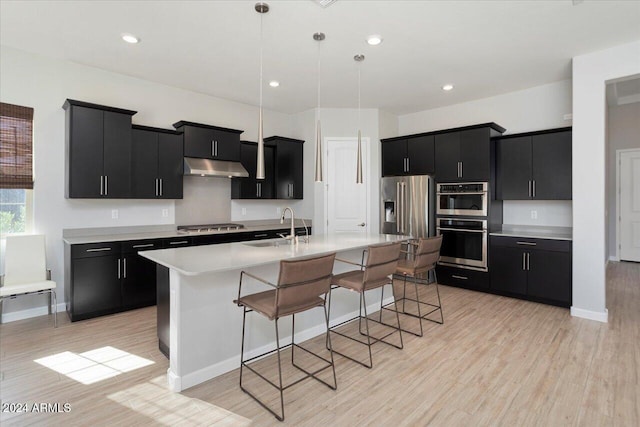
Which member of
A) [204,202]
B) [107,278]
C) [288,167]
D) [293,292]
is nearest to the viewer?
[293,292]

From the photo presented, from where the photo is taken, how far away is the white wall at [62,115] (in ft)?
11.9

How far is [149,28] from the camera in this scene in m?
3.09

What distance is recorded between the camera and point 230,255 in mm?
2588

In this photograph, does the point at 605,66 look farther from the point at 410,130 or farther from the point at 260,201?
the point at 260,201

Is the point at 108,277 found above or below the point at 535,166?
below

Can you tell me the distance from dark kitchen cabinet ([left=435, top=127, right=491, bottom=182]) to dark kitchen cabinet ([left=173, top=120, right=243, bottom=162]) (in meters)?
3.17

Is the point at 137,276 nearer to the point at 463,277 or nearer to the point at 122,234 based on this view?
the point at 122,234

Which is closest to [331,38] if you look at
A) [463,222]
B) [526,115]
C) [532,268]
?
[463,222]

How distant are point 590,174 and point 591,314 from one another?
5.14 feet

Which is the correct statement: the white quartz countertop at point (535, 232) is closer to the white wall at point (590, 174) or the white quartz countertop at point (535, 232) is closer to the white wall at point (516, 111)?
the white wall at point (590, 174)

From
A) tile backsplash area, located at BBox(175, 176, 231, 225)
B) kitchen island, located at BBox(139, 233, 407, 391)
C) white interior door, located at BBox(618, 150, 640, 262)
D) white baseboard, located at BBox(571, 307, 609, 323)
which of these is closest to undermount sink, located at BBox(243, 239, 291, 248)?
kitchen island, located at BBox(139, 233, 407, 391)

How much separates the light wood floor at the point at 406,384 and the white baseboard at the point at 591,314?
126mm

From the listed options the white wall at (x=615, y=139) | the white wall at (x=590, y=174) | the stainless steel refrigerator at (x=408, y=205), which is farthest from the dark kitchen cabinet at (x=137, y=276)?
the white wall at (x=615, y=139)

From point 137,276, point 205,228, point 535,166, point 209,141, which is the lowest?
point 137,276
